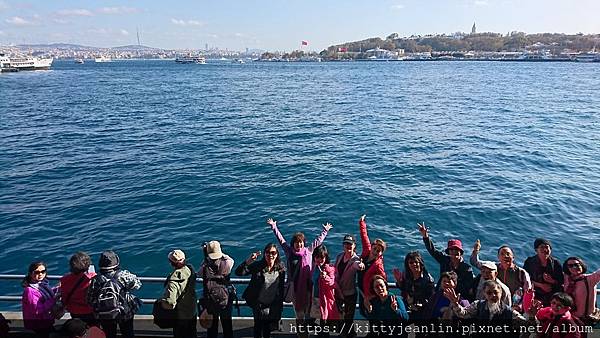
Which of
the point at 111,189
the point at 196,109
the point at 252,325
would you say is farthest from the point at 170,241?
the point at 196,109

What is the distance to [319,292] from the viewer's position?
662 cm

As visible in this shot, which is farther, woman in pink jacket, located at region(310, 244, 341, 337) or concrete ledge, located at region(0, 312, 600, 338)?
concrete ledge, located at region(0, 312, 600, 338)

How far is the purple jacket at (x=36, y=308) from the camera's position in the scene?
6.25 m

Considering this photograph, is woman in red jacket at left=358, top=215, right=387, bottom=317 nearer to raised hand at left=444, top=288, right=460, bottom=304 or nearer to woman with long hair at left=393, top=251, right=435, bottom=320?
woman with long hair at left=393, top=251, right=435, bottom=320

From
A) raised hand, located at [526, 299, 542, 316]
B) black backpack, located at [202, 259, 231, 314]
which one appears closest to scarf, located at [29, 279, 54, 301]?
black backpack, located at [202, 259, 231, 314]

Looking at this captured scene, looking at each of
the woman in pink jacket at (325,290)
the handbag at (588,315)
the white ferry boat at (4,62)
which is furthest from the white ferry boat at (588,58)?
the white ferry boat at (4,62)

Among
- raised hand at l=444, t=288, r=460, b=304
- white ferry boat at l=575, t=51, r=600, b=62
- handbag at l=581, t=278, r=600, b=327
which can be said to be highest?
white ferry boat at l=575, t=51, r=600, b=62

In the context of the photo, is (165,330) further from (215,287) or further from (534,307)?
(534,307)

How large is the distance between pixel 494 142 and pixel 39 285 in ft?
110

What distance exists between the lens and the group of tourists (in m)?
5.89

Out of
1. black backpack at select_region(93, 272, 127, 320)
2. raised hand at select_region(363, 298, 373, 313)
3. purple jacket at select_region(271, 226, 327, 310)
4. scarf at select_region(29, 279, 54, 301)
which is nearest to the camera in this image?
black backpack at select_region(93, 272, 127, 320)

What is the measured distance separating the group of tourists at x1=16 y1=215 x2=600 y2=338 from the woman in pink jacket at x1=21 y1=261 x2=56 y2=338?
13mm

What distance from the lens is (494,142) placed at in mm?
33469

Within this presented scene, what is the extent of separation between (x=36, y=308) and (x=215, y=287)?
2.65m
